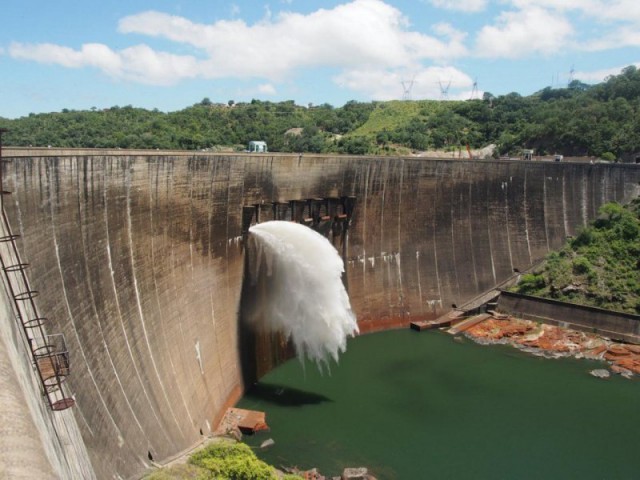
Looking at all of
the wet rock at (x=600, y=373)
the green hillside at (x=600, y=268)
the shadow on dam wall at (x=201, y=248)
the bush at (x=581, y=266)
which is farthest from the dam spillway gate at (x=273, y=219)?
the bush at (x=581, y=266)

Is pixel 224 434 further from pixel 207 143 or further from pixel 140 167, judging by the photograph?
pixel 207 143

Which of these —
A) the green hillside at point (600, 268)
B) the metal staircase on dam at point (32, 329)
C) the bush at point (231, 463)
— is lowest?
the bush at point (231, 463)

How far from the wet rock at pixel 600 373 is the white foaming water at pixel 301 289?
10838 millimetres

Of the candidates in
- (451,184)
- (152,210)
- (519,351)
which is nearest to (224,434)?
(152,210)

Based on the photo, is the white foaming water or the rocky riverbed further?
the rocky riverbed

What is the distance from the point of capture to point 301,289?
76.4 ft

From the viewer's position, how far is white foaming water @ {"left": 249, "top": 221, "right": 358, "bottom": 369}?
22.9 metres

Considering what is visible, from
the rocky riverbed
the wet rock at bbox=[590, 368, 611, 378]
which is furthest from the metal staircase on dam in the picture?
the rocky riverbed

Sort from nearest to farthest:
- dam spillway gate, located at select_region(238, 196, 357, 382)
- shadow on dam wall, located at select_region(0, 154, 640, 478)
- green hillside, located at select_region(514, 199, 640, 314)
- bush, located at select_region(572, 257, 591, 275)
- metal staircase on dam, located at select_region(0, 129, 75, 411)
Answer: metal staircase on dam, located at select_region(0, 129, 75, 411) < shadow on dam wall, located at select_region(0, 154, 640, 478) < dam spillway gate, located at select_region(238, 196, 357, 382) < green hillside, located at select_region(514, 199, 640, 314) < bush, located at select_region(572, 257, 591, 275)

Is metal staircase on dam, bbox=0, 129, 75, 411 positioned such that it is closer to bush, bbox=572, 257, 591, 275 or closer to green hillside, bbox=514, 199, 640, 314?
green hillside, bbox=514, 199, 640, 314

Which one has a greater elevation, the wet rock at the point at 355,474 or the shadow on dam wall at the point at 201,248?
the shadow on dam wall at the point at 201,248

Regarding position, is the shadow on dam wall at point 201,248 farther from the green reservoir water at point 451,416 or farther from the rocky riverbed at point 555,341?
the rocky riverbed at point 555,341

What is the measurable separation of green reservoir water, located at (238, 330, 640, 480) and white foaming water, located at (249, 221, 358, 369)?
1890mm

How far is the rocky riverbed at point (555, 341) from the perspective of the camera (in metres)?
27.2
